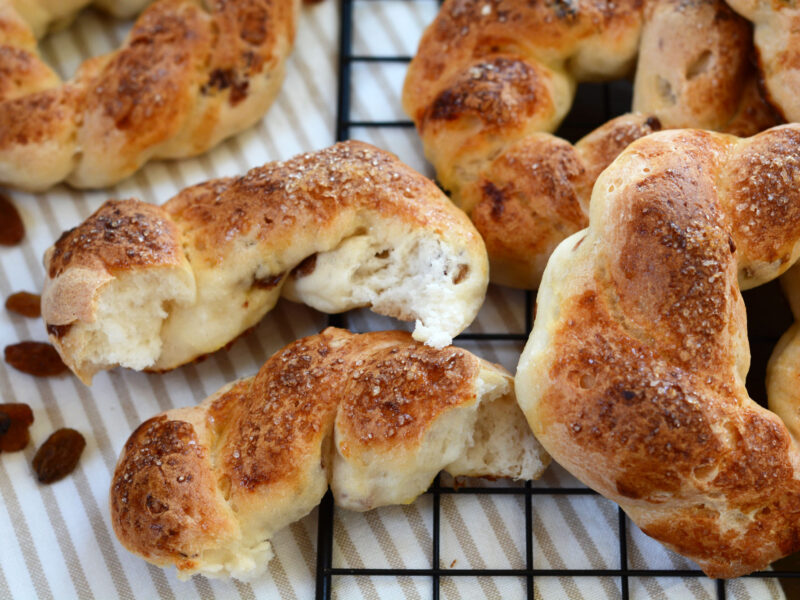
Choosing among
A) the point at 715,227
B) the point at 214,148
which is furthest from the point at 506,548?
the point at 214,148

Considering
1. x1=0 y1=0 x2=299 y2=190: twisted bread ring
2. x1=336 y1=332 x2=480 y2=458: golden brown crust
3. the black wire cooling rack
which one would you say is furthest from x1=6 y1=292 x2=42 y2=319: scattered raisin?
x1=336 y1=332 x2=480 y2=458: golden brown crust

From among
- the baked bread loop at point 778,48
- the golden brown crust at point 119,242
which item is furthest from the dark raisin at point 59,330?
the baked bread loop at point 778,48

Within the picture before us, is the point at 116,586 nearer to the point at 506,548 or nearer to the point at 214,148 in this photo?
the point at 506,548

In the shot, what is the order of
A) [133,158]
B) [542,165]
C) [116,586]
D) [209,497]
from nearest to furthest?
[209,497], [116,586], [542,165], [133,158]

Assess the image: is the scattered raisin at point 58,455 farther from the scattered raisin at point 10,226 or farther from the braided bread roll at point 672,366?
the braided bread roll at point 672,366

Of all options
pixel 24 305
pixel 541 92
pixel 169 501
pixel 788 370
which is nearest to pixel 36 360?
pixel 24 305

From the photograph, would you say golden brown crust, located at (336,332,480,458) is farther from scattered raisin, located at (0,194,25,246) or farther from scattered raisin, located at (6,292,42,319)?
scattered raisin, located at (0,194,25,246)
